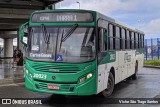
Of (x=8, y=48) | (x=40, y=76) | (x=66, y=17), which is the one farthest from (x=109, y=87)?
(x=8, y=48)

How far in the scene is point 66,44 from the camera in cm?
958

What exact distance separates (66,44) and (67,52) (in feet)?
0.81

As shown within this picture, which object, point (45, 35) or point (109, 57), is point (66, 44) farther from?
point (109, 57)

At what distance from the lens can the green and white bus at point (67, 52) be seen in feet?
30.9

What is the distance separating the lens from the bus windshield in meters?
9.48

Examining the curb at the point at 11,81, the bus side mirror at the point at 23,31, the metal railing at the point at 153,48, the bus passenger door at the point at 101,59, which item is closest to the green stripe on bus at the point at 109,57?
the bus passenger door at the point at 101,59

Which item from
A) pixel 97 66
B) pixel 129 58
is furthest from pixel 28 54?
pixel 129 58

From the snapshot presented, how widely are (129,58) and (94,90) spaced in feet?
19.6

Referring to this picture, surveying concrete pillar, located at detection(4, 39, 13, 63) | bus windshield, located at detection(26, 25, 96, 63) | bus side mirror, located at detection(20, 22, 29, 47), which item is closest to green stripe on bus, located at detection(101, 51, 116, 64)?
bus windshield, located at detection(26, 25, 96, 63)

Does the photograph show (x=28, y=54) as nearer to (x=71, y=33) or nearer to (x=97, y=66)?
(x=71, y=33)

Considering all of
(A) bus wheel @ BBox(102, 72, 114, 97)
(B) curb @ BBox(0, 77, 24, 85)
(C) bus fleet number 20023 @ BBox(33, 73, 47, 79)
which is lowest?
(B) curb @ BBox(0, 77, 24, 85)

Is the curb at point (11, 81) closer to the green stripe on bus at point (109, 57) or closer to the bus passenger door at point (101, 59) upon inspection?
the green stripe on bus at point (109, 57)

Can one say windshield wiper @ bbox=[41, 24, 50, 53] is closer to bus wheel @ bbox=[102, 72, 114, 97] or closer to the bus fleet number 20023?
the bus fleet number 20023

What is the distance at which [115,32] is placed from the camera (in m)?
12.3
